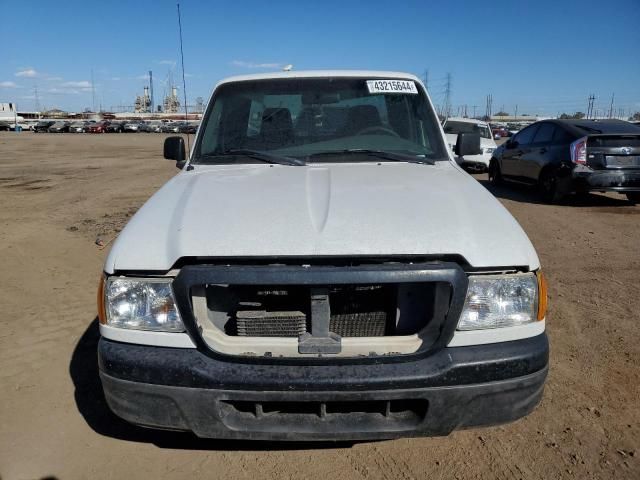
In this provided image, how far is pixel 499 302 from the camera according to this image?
2.13 m

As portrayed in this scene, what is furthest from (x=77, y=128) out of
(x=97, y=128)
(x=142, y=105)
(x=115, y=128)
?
(x=142, y=105)

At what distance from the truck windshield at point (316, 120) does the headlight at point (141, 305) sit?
1.42 metres

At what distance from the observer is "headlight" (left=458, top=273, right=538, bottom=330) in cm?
211

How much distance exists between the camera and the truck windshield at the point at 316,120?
345 centimetres

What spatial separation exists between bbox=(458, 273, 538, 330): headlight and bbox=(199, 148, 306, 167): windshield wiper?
149 centimetres

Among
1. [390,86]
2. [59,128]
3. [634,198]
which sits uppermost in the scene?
[390,86]

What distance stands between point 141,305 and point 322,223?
0.85m

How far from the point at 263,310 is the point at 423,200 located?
3.10ft

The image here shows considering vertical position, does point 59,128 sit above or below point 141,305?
below

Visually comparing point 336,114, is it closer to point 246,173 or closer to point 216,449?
point 246,173

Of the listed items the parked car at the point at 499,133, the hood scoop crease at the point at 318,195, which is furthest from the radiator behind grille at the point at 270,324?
the parked car at the point at 499,133

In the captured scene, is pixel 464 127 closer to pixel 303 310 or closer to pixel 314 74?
pixel 314 74

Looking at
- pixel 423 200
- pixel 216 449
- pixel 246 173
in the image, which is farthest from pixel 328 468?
pixel 246 173

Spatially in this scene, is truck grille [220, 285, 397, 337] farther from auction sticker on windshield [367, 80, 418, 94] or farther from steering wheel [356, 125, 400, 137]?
auction sticker on windshield [367, 80, 418, 94]
